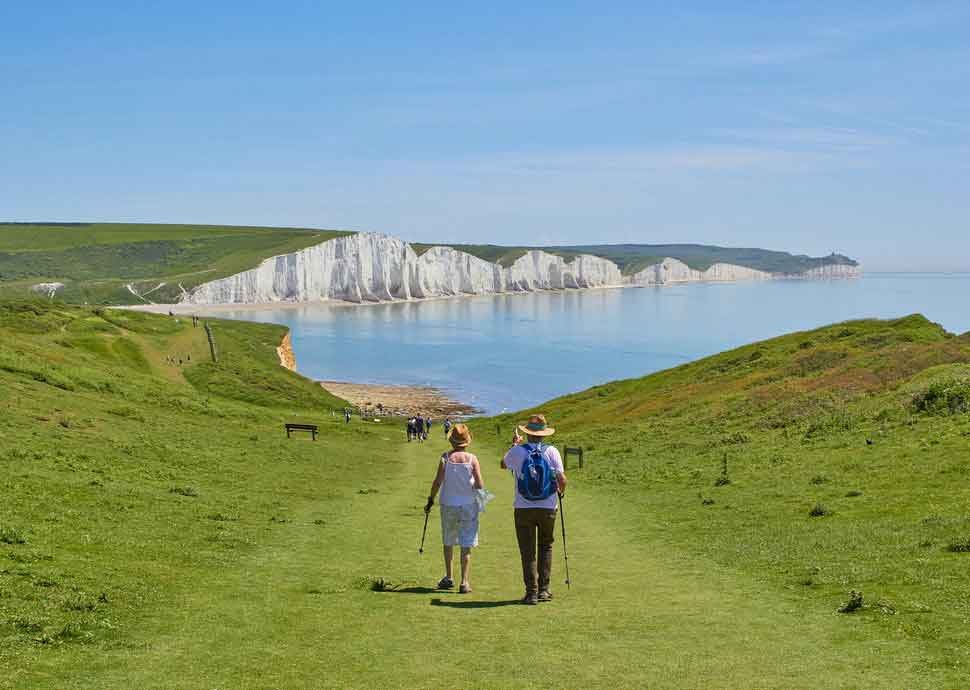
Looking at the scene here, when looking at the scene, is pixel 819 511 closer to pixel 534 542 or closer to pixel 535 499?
pixel 534 542

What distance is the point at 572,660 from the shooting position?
33.6ft

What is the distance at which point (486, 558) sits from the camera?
17.2 meters

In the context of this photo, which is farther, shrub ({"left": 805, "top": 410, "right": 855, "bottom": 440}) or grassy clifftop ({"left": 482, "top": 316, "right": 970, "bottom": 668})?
shrub ({"left": 805, "top": 410, "right": 855, "bottom": 440})

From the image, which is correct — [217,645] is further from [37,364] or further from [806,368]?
[806,368]

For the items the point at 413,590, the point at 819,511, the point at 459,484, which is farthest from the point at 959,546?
the point at 413,590

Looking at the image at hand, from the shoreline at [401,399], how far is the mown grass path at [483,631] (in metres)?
76.1

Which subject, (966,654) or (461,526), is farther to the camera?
(461,526)

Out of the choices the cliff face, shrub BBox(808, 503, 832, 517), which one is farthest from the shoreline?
shrub BBox(808, 503, 832, 517)

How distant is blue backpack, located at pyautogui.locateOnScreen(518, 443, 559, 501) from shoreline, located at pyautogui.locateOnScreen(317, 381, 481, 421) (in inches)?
3121

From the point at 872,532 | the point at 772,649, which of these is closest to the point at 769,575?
the point at 872,532

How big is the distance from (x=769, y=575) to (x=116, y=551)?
1055 cm

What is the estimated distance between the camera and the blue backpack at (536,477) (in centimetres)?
1306

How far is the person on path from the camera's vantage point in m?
13.8

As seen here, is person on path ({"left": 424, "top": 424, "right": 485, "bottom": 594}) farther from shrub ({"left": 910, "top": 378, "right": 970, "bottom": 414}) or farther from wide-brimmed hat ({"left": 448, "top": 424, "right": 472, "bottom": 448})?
shrub ({"left": 910, "top": 378, "right": 970, "bottom": 414})
